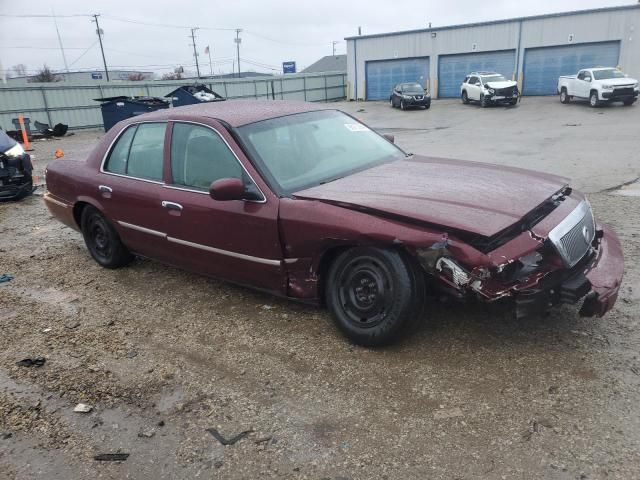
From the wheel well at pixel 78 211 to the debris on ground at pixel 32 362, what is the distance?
1.98m

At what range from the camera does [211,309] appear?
414 centimetres

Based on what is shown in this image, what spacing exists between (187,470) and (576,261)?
247 cm

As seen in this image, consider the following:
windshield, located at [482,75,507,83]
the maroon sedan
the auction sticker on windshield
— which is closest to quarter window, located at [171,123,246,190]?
the maroon sedan

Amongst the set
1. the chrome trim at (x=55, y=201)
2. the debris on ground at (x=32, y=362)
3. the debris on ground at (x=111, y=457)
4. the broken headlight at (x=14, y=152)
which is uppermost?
the broken headlight at (x=14, y=152)

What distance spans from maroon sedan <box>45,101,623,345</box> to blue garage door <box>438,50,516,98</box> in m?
31.1

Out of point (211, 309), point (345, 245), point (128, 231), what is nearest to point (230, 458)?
point (345, 245)

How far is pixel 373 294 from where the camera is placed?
126 inches

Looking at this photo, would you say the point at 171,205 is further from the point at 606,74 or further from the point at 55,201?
the point at 606,74

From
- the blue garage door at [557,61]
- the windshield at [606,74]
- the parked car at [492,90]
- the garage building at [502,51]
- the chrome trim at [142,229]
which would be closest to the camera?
the chrome trim at [142,229]

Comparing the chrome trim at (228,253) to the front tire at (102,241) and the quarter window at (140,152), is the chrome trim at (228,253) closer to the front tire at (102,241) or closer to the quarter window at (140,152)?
the quarter window at (140,152)

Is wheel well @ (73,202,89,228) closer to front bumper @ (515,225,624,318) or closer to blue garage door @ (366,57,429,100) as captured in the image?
front bumper @ (515,225,624,318)

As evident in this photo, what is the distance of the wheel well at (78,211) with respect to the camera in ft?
17.0

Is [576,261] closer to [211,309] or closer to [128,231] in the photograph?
[211,309]

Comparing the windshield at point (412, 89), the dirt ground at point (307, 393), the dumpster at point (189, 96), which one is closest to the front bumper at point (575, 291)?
the dirt ground at point (307, 393)
